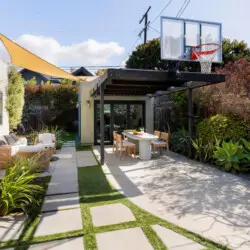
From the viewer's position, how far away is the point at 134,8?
483 inches

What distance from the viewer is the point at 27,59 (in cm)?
630

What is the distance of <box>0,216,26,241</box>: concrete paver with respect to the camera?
317 cm

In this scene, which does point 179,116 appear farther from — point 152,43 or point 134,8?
point 152,43

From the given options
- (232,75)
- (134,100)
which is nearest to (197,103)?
(232,75)

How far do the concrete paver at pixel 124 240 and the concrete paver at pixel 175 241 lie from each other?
0.89ft

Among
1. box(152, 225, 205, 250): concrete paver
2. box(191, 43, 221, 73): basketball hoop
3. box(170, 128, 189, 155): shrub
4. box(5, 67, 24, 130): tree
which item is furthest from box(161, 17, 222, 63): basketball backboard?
box(5, 67, 24, 130): tree

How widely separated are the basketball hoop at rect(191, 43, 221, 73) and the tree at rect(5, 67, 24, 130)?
9290 millimetres

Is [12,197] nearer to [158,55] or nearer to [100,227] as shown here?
[100,227]

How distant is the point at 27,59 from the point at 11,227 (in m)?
4.92

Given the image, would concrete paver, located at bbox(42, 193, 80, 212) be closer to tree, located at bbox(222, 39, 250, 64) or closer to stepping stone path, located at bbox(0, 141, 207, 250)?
stepping stone path, located at bbox(0, 141, 207, 250)

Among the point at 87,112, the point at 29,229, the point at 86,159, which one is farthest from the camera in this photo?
the point at 87,112

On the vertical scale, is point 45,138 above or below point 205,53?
below

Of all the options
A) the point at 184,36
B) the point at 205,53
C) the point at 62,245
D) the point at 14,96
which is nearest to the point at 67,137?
the point at 14,96

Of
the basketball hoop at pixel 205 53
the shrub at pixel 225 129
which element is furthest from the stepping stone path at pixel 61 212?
the basketball hoop at pixel 205 53
